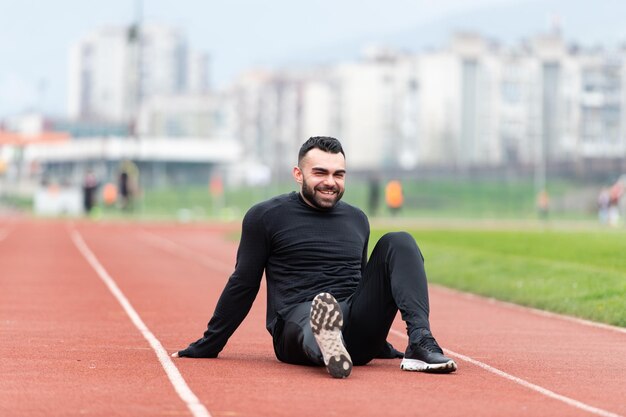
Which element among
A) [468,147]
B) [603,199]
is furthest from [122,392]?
[468,147]

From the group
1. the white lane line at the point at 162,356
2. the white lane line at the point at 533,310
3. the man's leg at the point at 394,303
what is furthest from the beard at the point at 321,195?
the white lane line at the point at 533,310

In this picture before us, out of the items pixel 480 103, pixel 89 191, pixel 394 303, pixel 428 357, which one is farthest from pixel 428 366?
pixel 480 103

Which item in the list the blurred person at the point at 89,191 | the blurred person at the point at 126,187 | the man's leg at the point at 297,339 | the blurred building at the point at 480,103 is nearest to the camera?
the man's leg at the point at 297,339

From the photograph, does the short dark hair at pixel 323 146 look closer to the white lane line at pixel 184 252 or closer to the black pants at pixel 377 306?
the black pants at pixel 377 306

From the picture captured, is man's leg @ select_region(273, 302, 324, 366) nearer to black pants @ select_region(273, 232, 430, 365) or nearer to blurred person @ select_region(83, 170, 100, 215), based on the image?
black pants @ select_region(273, 232, 430, 365)

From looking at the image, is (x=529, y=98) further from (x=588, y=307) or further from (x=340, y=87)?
(x=588, y=307)

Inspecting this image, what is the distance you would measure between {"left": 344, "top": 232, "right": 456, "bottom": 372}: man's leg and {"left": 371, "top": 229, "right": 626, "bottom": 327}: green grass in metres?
6.28

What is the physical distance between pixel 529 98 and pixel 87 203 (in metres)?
96.7

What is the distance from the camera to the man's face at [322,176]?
434 inches

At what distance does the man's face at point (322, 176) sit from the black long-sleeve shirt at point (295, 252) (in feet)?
0.65

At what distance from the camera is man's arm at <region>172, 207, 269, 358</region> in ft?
37.2

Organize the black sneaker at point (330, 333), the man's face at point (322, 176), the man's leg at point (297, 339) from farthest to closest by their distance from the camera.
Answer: the man's face at point (322, 176), the man's leg at point (297, 339), the black sneaker at point (330, 333)

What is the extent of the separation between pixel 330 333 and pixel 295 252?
1170 mm

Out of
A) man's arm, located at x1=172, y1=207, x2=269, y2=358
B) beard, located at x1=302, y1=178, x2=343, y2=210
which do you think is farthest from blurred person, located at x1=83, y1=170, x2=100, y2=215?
beard, located at x1=302, y1=178, x2=343, y2=210
